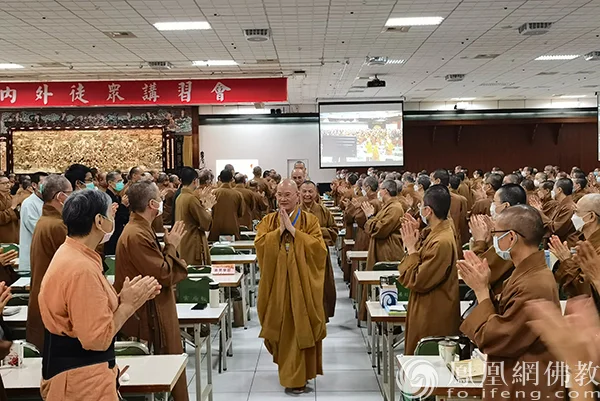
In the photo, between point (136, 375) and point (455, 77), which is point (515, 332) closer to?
point (136, 375)

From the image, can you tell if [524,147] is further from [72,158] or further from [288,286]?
[288,286]

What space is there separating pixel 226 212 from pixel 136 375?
626 cm

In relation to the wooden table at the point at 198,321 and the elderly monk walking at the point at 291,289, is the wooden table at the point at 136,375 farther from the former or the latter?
the elderly monk walking at the point at 291,289

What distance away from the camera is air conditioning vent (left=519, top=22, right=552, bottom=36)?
9.80 meters

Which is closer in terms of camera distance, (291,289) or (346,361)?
(291,289)

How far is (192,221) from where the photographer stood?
25.1 ft

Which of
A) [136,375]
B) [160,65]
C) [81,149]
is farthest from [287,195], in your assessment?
[81,149]

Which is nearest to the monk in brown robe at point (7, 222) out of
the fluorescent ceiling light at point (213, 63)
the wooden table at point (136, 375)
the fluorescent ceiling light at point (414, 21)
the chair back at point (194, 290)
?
the fluorescent ceiling light at point (213, 63)

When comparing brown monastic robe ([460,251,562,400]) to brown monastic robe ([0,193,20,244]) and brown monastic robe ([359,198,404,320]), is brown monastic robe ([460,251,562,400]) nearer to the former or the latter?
brown monastic robe ([359,198,404,320])

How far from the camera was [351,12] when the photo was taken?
8.78 m

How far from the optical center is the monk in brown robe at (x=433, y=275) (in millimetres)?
4176

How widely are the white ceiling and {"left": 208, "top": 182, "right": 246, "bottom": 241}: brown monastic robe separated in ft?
8.49

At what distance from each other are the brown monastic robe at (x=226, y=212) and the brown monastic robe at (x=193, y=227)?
71.6 inches

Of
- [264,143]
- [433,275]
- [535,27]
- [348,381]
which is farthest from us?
[264,143]
